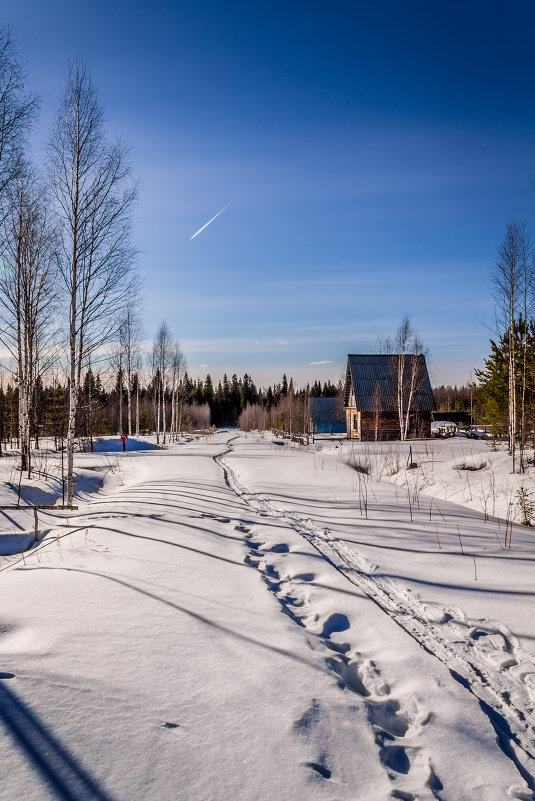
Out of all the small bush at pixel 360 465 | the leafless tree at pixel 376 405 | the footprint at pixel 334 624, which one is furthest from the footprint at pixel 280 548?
the leafless tree at pixel 376 405

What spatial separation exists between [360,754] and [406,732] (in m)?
0.41

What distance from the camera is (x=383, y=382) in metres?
38.2

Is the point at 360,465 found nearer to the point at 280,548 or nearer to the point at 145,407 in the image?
the point at 280,548

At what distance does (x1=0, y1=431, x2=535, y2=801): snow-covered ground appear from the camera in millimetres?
2205

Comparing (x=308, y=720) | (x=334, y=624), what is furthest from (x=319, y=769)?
(x=334, y=624)

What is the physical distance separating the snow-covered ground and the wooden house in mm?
30112

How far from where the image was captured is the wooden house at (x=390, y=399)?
36500 millimetres

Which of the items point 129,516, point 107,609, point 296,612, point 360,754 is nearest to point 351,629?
point 296,612

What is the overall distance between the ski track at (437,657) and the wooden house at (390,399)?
1245 inches

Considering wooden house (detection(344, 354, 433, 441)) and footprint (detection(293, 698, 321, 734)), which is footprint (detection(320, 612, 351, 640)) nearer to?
footprint (detection(293, 698, 321, 734))

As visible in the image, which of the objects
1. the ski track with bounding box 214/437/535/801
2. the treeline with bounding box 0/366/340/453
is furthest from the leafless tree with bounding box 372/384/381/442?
the ski track with bounding box 214/437/535/801

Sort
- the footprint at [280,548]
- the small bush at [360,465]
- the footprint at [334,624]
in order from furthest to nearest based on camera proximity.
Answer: the small bush at [360,465], the footprint at [280,548], the footprint at [334,624]

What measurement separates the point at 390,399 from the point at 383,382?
1530mm

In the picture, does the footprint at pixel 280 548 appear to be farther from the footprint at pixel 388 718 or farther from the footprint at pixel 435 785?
the footprint at pixel 435 785
